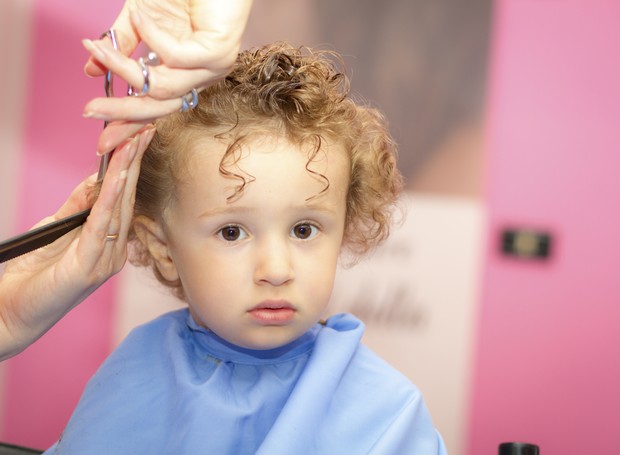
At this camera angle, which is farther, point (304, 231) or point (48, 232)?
point (304, 231)

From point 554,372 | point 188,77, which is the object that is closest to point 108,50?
point 188,77

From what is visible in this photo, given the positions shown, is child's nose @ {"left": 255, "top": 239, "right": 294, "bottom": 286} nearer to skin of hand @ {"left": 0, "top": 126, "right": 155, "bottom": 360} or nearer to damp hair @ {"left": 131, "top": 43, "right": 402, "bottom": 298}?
damp hair @ {"left": 131, "top": 43, "right": 402, "bottom": 298}

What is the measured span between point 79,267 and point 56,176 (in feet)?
6.78

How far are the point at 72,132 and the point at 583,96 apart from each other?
1849 mm

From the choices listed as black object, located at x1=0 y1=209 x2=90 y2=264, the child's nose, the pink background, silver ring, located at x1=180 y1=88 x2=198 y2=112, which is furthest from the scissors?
the pink background

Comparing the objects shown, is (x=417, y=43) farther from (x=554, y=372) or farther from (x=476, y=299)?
(x=554, y=372)

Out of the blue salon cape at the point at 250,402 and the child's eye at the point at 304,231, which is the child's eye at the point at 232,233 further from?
the blue salon cape at the point at 250,402

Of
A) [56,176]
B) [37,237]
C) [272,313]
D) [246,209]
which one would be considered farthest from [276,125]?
[56,176]

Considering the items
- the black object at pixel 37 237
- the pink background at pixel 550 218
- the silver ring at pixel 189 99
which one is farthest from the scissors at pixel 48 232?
the pink background at pixel 550 218

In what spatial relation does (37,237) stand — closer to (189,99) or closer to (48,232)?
(48,232)

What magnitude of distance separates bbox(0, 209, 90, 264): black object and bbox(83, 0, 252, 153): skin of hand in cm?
20

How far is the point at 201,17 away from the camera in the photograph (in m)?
1.07

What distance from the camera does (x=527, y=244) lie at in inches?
121

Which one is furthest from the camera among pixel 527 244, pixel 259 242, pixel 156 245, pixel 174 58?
pixel 527 244
